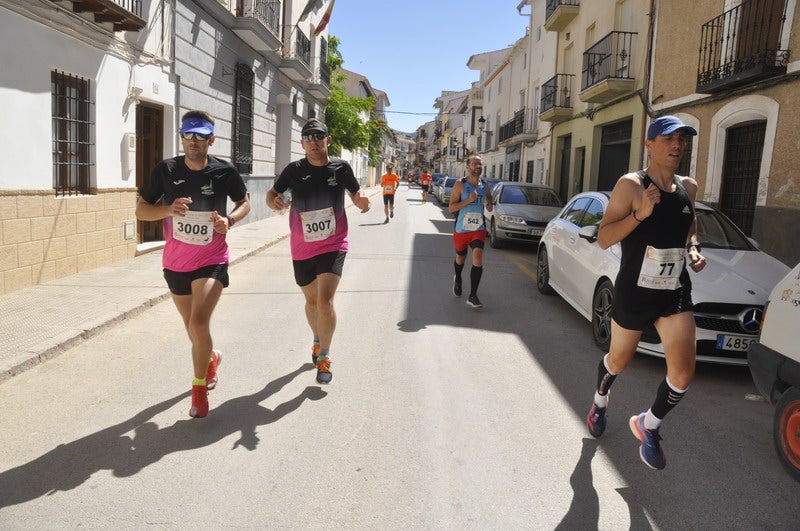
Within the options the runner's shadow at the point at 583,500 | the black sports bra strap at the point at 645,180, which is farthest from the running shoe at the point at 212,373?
the black sports bra strap at the point at 645,180

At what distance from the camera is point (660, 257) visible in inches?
134

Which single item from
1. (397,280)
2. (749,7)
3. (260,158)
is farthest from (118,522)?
(260,158)

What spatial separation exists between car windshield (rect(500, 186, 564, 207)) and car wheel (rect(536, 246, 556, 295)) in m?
5.99

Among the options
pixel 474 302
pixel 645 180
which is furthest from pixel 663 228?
pixel 474 302

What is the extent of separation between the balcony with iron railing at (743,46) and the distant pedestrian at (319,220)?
8.13 metres

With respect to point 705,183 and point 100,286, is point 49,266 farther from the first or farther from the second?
point 705,183

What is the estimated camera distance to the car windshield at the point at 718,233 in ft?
19.9

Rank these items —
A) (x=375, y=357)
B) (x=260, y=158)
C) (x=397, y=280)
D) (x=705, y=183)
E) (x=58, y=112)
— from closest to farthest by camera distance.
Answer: (x=375, y=357) < (x=58, y=112) < (x=397, y=280) < (x=705, y=183) < (x=260, y=158)

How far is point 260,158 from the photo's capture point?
688 inches

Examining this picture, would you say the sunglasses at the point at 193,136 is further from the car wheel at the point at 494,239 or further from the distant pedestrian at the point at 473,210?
the car wheel at the point at 494,239

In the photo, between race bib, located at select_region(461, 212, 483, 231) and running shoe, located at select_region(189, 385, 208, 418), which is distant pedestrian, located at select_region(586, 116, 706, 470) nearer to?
running shoe, located at select_region(189, 385, 208, 418)

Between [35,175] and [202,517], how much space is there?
19.8 ft

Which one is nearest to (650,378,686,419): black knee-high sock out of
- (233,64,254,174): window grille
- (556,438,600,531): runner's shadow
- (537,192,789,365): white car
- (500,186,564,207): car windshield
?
(556,438,600,531): runner's shadow

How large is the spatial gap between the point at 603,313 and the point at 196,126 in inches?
157
